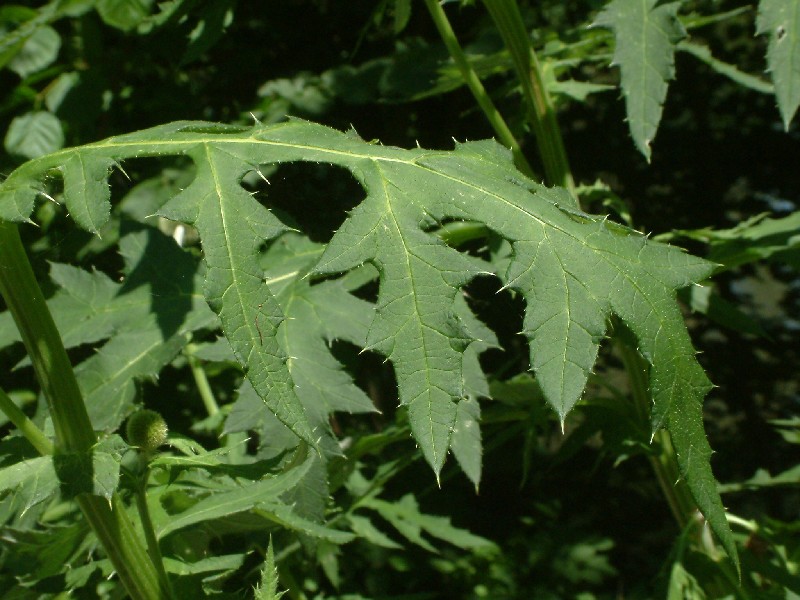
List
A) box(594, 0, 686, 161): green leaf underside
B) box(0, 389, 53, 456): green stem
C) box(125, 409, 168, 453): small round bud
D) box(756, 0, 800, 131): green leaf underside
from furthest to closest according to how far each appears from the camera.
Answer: box(594, 0, 686, 161): green leaf underside, box(756, 0, 800, 131): green leaf underside, box(125, 409, 168, 453): small round bud, box(0, 389, 53, 456): green stem

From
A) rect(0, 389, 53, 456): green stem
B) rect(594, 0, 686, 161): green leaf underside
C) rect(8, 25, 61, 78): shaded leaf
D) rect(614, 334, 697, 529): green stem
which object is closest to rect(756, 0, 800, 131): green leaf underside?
rect(594, 0, 686, 161): green leaf underside

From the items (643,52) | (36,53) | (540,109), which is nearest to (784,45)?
(643,52)

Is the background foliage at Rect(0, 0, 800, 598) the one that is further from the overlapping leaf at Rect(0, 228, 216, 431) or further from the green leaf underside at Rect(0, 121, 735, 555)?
the green leaf underside at Rect(0, 121, 735, 555)

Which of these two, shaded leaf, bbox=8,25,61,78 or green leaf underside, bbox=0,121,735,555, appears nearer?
green leaf underside, bbox=0,121,735,555

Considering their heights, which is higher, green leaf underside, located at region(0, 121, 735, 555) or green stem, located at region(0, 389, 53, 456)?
green leaf underside, located at region(0, 121, 735, 555)

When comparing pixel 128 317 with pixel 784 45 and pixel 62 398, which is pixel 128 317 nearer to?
pixel 62 398

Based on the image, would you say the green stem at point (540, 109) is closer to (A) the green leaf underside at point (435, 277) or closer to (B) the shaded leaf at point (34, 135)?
(A) the green leaf underside at point (435, 277)

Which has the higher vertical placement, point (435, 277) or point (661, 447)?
point (435, 277)
